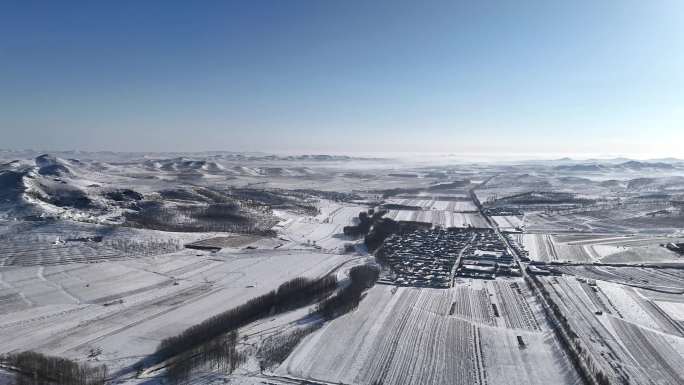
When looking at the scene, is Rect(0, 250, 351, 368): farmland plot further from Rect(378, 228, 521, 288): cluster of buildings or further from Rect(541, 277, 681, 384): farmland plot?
Rect(541, 277, 681, 384): farmland plot

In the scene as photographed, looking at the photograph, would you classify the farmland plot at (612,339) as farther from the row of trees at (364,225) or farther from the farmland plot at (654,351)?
the row of trees at (364,225)

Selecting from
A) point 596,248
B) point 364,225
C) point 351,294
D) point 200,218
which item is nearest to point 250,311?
point 351,294

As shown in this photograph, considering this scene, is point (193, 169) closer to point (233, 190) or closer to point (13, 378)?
point (233, 190)

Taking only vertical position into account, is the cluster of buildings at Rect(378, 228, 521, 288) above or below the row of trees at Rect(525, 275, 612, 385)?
below

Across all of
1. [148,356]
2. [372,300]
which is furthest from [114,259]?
[372,300]

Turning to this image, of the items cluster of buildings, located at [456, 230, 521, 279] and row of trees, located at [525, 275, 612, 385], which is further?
cluster of buildings, located at [456, 230, 521, 279]

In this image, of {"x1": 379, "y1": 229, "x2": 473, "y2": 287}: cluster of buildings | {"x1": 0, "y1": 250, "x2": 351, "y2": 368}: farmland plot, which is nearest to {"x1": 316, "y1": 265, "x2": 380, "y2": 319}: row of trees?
{"x1": 379, "y1": 229, "x2": 473, "y2": 287}: cluster of buildings
